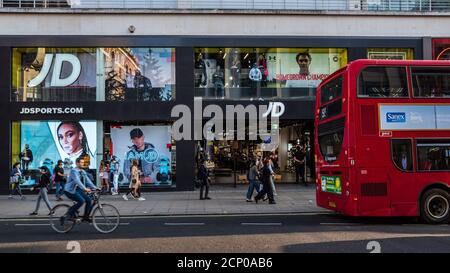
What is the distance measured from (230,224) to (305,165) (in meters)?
13.3

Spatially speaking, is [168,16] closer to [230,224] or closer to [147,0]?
[147,0]

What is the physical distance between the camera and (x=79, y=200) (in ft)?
35.9

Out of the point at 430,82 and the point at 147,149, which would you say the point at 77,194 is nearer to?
the point at 430,82

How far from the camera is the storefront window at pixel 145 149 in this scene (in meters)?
22.0

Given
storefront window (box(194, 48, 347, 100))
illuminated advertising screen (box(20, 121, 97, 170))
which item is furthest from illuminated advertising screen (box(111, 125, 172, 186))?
storefront window (box(194, 48, 347, 100))

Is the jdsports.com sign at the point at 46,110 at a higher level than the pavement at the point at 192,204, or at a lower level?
higher

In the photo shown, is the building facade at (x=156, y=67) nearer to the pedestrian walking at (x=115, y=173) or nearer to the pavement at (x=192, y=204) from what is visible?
the pedestrian walking at (x=115, y=173)

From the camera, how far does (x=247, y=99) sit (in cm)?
2261

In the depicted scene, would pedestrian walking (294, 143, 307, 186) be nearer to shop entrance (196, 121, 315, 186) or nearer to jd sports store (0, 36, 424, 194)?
shop entrance (196, 121, 315, 186)

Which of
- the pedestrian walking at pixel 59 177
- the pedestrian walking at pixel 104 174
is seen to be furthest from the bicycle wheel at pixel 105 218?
the pedestrian walking at pixel 104 174

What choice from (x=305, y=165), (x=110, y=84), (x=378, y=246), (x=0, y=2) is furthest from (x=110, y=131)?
(x=378, y=246)

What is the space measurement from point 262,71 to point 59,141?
9572mm

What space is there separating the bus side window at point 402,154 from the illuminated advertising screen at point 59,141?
44.9 feet

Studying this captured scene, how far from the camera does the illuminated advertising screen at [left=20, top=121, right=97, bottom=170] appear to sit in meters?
21.5
